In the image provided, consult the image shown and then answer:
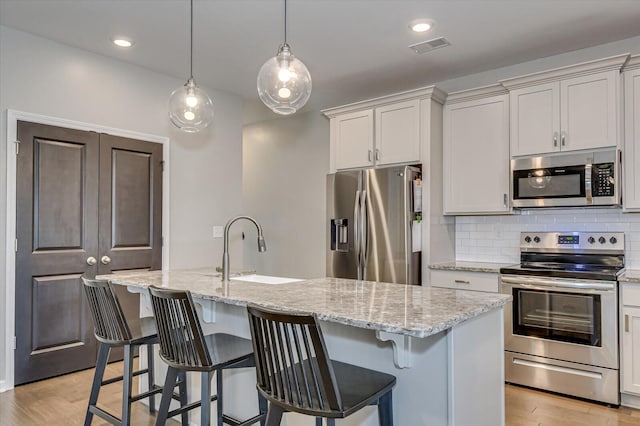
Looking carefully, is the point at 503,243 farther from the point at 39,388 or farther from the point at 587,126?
the point at 39,388

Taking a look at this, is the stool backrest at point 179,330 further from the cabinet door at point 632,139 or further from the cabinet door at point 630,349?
the cabinet door at point 632,139

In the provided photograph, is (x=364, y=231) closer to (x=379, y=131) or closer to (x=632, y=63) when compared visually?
(x=379, y=131)

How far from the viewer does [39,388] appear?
3.26 m

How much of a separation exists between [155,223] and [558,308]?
3.49 m

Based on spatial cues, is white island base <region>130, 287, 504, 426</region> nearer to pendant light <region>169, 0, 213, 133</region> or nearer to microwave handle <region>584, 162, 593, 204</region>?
pendant light <region>169, 0, 213, 133</region>

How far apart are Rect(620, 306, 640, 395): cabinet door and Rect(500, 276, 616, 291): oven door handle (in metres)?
0.18

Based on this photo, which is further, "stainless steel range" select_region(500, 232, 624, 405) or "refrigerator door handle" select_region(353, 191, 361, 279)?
"refrigerator door handle" select_region(353, 191, 361, 279)

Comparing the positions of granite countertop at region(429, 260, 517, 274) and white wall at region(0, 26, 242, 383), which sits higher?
white wall at region(0, 26, 242, 383)

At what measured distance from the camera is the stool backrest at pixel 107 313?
6.98ft

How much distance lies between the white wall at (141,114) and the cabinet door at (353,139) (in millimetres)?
1203

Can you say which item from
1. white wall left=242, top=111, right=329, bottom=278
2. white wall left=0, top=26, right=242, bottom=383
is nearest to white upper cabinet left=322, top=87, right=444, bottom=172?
white wall left=242, top=111, right=329, bottom=278

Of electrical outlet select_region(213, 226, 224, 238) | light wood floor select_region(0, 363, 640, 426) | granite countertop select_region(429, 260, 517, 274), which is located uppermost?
electrical outlet select_region(213, 226, 224, 238)

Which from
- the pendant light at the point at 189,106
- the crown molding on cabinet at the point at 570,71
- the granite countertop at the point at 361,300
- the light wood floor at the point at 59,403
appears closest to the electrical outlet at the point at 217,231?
the light wood floor at the point at 59,403

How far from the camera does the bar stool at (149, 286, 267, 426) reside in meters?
1.80
